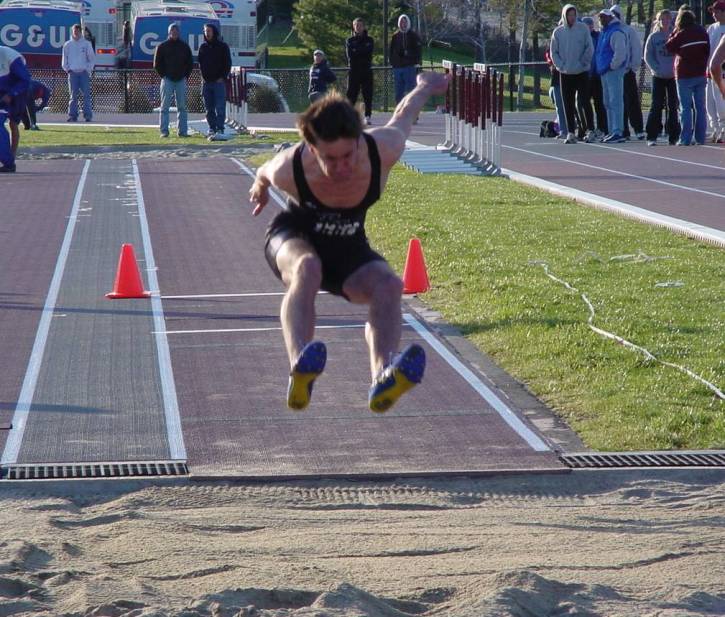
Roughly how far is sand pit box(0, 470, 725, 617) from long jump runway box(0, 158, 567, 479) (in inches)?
15.6

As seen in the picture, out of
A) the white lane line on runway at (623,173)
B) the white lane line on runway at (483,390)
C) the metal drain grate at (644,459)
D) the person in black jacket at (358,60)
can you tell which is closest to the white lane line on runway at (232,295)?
the white lane line on runway at (483,390)

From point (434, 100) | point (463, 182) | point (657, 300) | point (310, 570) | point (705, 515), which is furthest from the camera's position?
point (434, 100)

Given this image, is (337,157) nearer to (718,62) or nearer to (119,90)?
(718,62)

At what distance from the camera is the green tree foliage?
5184 cm

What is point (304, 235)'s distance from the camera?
5871 millimetres

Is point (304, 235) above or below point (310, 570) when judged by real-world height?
above

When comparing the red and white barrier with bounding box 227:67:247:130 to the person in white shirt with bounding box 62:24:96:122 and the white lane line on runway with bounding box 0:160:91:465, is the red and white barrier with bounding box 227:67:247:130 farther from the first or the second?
the white lane line on runway with bounding box 0:160:91:465

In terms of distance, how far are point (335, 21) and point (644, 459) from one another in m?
46.7

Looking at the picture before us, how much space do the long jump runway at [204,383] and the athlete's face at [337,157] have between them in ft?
→ 7.26

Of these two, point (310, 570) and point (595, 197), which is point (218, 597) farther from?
point (595, 197)

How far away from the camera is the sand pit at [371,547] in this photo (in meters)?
5.21

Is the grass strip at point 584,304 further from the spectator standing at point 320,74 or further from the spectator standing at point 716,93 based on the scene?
the spectator standing at point 320,74

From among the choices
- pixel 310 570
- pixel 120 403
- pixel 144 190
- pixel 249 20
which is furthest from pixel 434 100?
pixel 310 570

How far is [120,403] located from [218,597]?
3500 mm
